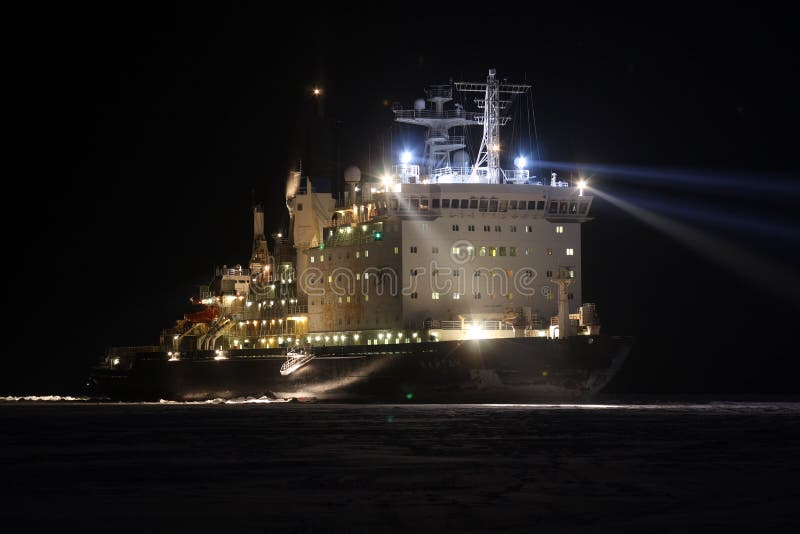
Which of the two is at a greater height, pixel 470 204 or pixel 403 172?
pixel 403 172

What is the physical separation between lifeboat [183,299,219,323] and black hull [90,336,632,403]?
1303 centimetres

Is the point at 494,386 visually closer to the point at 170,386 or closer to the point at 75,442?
the point at 75,442

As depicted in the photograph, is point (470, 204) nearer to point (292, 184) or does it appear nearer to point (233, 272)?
point (292, 184)

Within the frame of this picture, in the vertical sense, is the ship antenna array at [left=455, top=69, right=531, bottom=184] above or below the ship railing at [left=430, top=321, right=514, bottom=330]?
above

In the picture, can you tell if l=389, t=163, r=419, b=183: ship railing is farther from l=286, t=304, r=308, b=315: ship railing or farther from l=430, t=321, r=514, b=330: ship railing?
l=286, t=304, r=308, b=315: ship railing

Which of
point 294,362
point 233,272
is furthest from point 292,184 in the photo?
point 294,362

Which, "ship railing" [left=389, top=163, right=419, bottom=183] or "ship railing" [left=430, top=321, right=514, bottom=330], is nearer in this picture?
"ship railing" [left=430, top=321, right=514, bottom=330]

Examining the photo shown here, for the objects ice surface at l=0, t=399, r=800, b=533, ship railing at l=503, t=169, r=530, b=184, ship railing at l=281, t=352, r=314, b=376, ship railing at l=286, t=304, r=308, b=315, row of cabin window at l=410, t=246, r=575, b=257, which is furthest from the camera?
ship railing at l=286, t=304, r=308, b=315

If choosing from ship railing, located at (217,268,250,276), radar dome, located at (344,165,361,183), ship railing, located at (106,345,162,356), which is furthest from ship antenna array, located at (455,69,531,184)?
ship railing, located at (106,345,162,356)

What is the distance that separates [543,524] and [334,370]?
A: 3366 centimetres

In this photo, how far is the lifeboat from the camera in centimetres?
6203

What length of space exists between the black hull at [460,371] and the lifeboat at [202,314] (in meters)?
13.0

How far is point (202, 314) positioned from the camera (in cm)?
6241

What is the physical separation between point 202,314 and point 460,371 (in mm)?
25717
